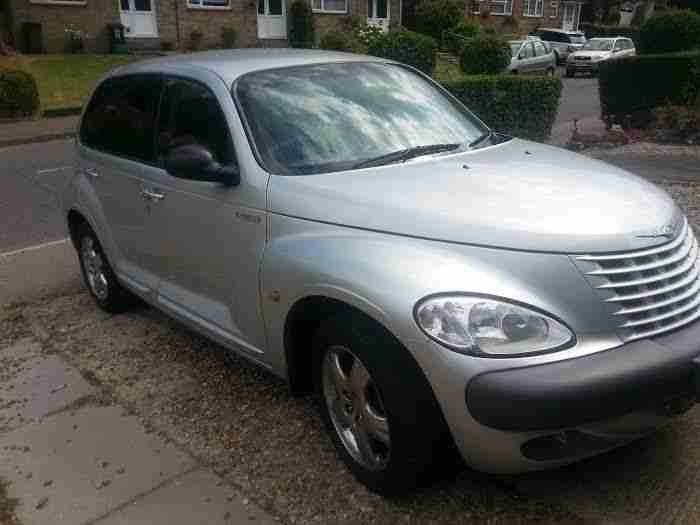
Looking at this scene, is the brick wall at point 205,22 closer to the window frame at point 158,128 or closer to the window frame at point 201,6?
the window frame at point 201,6

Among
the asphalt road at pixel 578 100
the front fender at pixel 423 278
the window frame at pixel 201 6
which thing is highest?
the window frame at pixel 201 6

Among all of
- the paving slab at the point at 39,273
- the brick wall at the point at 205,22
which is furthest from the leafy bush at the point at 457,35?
the paving slab at the point at 39,273

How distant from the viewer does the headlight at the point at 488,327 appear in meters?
2.42

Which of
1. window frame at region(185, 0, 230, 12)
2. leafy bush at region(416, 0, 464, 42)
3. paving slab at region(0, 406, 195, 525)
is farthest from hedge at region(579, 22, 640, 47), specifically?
paving slab at region(0, 406, 195, 525)

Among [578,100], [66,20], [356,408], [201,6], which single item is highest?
[201,6]

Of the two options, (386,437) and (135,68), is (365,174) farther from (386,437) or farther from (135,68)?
(135,68)

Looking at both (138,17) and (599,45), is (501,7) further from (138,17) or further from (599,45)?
(138,17)

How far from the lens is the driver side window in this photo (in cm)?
358

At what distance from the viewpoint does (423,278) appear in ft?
8.32

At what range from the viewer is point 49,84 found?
19.3 metres

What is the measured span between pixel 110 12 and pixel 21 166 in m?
15.2

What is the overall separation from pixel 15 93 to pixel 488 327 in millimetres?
16237

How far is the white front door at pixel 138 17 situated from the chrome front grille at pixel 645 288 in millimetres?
25847

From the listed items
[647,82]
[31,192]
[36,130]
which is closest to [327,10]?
[36,130]
